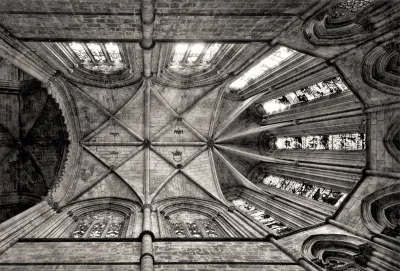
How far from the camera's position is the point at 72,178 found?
46.8 feet

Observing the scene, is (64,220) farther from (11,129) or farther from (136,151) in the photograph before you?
(11,129)

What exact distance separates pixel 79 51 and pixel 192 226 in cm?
771

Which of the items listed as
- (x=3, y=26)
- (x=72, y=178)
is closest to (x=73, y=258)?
(x=3, y=26)

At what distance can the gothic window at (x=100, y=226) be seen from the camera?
11.0 meters

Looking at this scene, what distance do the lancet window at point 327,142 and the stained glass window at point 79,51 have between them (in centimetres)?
922

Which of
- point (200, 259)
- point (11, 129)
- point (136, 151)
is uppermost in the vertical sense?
point (11, 129)

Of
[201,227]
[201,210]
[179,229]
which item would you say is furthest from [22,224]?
[201,210]

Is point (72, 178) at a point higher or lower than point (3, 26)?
lower

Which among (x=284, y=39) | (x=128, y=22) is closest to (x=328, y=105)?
(x=284, y=39)

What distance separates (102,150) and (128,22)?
8542 mm

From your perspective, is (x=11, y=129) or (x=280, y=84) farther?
(x=11, y=129)

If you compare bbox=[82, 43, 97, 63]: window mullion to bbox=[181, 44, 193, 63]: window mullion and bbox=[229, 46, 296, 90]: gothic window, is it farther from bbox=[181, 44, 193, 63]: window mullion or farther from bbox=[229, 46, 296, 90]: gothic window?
bbox=[229, 46, 296, 90]: gothic window

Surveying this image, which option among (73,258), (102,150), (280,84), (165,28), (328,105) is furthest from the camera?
(102,150)

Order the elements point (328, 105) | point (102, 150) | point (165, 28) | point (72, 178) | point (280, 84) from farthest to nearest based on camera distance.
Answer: point (102, 150) < point (72, 178) < point (280, 84) < point (328, 105) < point (165, 28)
